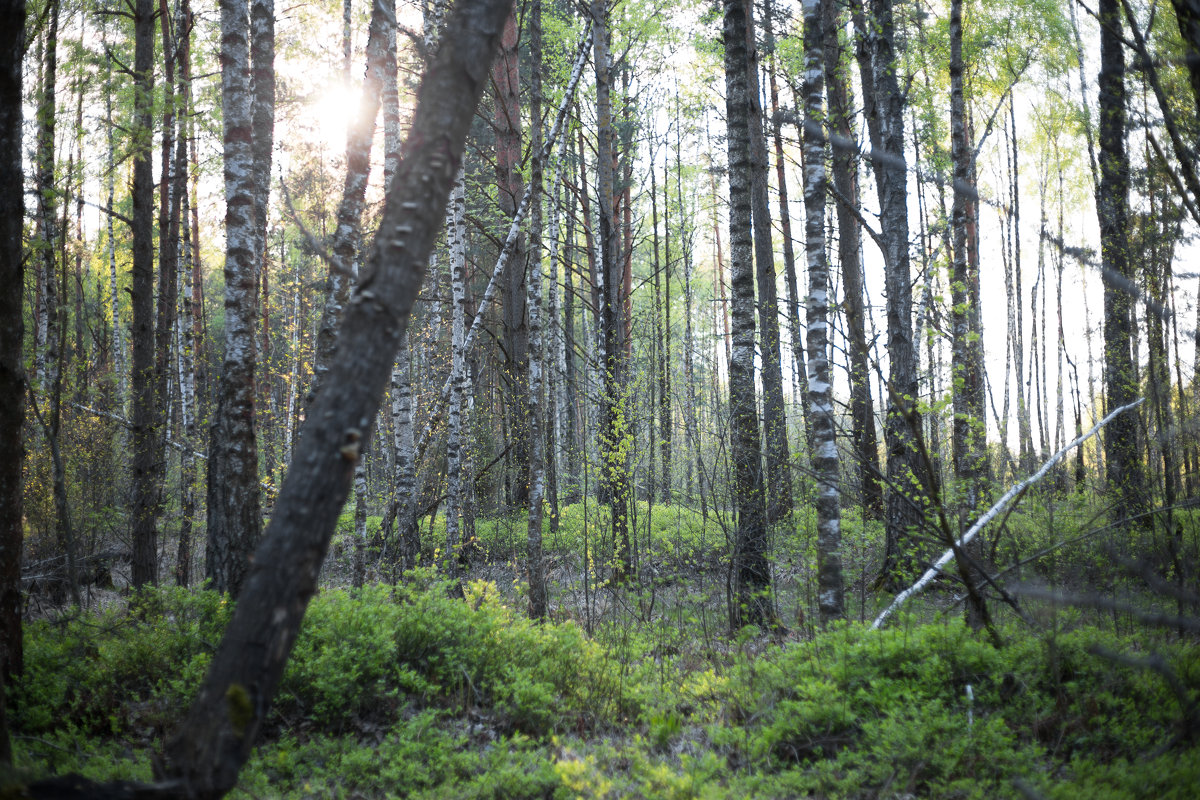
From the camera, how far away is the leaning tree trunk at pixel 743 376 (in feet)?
23.4

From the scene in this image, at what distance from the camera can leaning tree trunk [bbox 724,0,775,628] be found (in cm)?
714

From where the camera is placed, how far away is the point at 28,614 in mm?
7625

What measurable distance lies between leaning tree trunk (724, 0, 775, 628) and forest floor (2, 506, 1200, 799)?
104 centimetres

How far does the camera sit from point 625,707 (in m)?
4.96

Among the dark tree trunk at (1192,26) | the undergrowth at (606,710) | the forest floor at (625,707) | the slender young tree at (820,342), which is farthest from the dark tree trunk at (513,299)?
the dark tree trunk at (1192,26)

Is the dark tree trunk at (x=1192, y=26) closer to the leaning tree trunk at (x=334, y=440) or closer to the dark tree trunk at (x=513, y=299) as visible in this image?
the leaning tree trunk at (x=334, y=440)

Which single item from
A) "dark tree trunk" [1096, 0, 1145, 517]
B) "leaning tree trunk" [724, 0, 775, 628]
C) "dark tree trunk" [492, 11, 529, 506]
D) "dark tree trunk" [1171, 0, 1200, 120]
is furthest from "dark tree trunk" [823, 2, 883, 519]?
"dark tree trunk" [492, 11, 529, 506]

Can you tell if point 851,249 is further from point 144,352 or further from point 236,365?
point 144,352

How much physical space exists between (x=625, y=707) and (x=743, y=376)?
3.97 m

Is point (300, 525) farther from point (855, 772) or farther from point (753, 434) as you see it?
point (753, 434)

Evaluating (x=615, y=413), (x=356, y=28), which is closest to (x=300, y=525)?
(x=615, y=413)

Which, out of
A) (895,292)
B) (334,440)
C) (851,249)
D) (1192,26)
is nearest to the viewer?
(334,440)

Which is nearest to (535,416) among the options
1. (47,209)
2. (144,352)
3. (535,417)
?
(535,417)

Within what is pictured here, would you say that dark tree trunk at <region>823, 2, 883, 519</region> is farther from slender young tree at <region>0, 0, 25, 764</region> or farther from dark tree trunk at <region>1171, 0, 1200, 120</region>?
slender young tree at <region>0, 0, 25, 764</region>
